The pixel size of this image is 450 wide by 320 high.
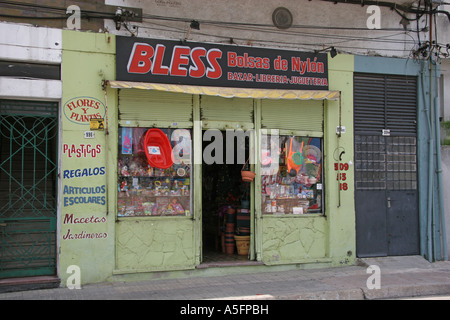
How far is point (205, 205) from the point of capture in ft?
37.1

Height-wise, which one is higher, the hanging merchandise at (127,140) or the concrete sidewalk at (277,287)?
the hanging merchandise at (127,140)

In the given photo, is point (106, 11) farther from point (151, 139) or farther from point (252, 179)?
point (252, 179)

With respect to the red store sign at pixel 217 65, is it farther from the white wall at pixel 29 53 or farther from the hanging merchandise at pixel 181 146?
the white wall at pixel 29 53

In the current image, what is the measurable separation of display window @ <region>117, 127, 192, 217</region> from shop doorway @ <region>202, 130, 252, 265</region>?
0.62m

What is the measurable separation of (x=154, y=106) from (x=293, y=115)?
9.47 ft

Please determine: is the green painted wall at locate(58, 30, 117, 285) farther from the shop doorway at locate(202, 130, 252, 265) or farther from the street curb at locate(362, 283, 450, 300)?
the street curb at locate(362, 283, 450, 300)

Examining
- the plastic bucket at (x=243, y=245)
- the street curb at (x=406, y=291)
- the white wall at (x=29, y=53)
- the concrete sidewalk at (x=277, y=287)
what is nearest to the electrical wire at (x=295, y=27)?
the white wall at (x=29, y=53)

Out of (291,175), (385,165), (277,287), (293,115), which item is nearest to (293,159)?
(291,175)

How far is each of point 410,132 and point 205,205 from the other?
520 cm

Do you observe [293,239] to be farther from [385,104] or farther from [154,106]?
[154,106]

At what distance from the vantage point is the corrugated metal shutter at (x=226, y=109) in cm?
855

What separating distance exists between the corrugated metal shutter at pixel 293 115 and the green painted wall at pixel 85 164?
3.08 m

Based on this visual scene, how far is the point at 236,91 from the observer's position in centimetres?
843
